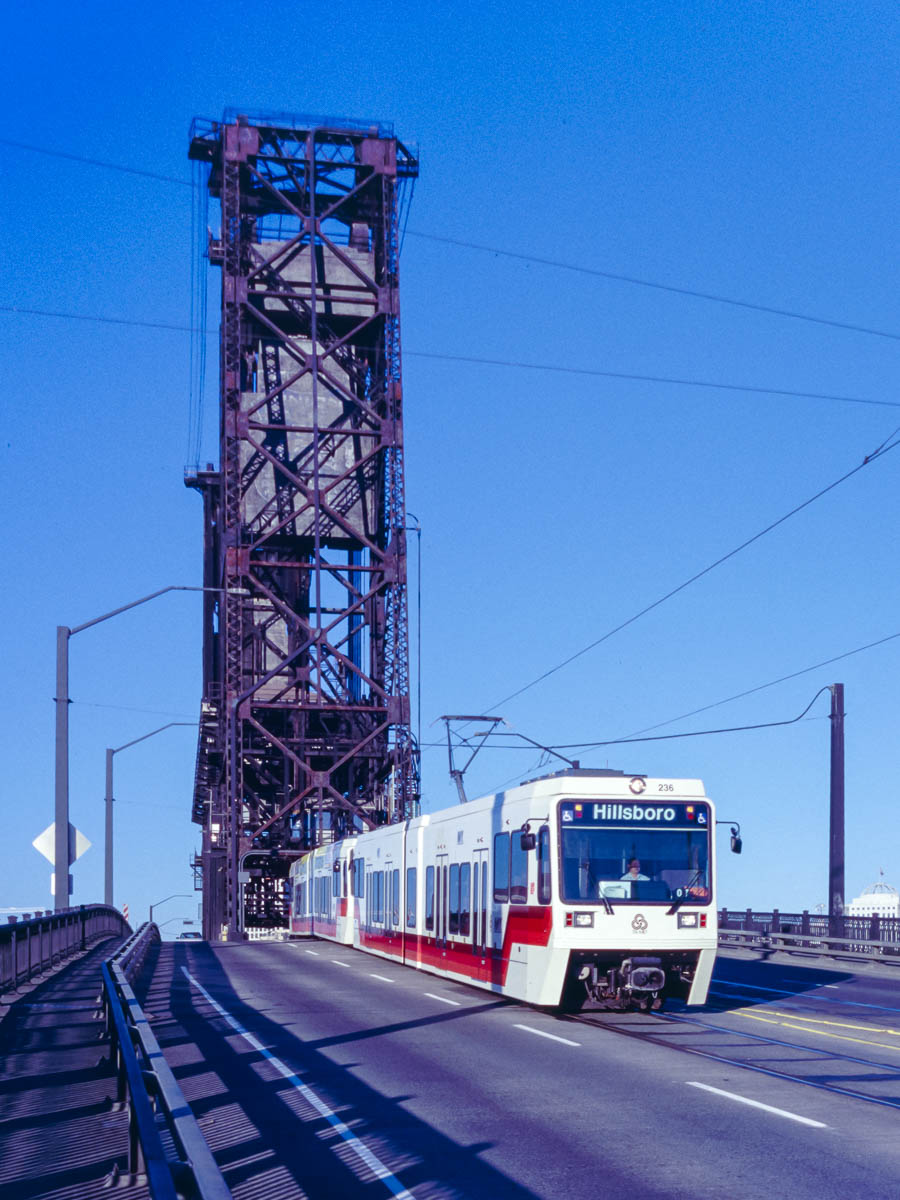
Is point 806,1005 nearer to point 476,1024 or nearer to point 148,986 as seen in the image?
point 476,1024

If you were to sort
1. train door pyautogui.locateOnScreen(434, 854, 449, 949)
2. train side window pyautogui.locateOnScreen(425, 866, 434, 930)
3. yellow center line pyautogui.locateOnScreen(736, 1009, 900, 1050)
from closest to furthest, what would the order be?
yellow center line pyautogui.locateOnScreen(736, 1009, 900, 1050) < train door pyautogui.locateOnScreen(434, 854, 449, 949) < train side window pyautogui.locateOnScreen(425, 866, 434, 930)

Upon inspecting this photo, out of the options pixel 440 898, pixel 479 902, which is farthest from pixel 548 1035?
pixel 440 898

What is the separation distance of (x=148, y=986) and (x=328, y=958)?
11095 mm

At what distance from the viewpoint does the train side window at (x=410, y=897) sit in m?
30.8

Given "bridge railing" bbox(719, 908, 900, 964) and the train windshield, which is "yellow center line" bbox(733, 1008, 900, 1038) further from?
"bridge railing" bbox(719, 908, 900, 964)

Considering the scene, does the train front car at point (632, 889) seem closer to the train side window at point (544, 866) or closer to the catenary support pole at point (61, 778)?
the train side window at point (544, 866)

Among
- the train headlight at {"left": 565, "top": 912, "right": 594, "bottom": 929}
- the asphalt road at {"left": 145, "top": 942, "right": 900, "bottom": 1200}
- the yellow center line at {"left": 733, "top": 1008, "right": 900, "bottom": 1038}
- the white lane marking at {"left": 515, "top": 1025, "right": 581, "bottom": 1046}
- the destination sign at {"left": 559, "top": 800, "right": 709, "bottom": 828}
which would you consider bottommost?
the yellow center line at {"left": 733, "top": 1008, "right": 900, "bottom": 1038}

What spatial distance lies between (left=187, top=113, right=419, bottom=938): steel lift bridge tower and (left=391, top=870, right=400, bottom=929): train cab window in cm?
3452

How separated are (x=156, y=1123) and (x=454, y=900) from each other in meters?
16.9

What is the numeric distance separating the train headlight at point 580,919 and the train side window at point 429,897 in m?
9.13

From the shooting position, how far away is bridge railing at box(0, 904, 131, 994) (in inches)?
851

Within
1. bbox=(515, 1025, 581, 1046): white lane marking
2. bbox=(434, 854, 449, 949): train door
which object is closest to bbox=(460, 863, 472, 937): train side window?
bbox=(434, 854, 449, 949): train door

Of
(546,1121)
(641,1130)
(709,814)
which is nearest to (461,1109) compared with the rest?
(546,1121)

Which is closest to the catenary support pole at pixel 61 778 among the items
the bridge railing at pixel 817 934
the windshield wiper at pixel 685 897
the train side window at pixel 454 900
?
the train side window at pixel 454 900
